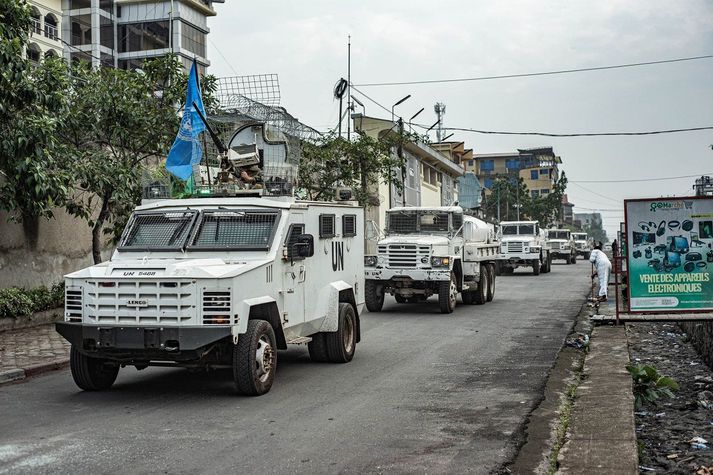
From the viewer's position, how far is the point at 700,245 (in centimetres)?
1131

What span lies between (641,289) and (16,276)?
1194cm

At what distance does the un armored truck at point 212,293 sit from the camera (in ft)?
28.1

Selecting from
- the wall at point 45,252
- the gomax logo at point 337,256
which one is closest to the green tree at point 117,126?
the wall at point 45,252

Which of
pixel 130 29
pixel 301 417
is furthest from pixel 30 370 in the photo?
pixel 130 29

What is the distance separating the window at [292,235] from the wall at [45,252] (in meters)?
8.44

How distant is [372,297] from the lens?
65.0ft

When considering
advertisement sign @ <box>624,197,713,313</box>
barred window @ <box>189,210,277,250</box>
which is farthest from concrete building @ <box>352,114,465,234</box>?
barred window @ <box>189,210,277,250</box>

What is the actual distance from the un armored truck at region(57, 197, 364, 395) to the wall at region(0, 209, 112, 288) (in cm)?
720

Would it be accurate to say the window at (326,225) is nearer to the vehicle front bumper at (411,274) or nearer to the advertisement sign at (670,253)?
the advertisement sign at (670,253)

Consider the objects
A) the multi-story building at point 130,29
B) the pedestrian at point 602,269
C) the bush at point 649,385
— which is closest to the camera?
the bush at point 649,385

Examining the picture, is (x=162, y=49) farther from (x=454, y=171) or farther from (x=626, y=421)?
(x=626, y=421)

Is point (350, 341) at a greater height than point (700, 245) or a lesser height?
lesser

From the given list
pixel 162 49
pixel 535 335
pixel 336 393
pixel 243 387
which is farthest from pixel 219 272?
pixel 162 49

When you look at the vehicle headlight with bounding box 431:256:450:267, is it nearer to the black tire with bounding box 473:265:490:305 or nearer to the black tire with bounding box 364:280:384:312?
the black tire with bounding box 364:280:384:312
